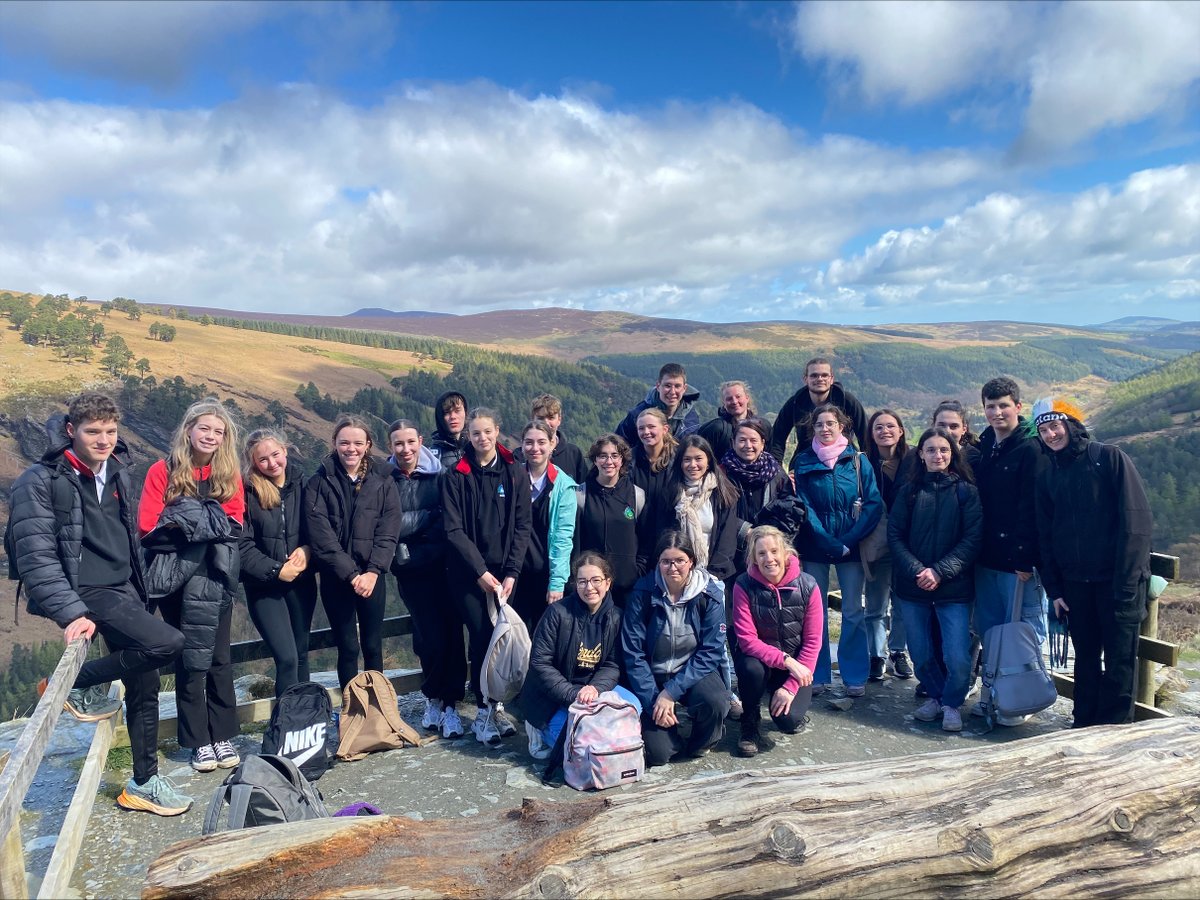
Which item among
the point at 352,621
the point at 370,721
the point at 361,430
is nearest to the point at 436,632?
the point at 352,621

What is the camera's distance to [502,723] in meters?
5.57

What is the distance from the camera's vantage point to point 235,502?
4.91 meters

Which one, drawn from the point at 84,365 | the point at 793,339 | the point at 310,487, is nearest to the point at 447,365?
the point at 84,365

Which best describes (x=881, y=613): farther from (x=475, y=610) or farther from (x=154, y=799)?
(x=154, y=799)

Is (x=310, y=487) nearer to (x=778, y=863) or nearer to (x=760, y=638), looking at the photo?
(x=760, y=638)

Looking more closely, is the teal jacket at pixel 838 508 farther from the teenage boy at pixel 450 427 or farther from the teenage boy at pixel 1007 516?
the teenage boy at pixel 450 427

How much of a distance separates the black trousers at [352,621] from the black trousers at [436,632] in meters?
0.25

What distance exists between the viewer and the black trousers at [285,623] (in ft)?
17.1

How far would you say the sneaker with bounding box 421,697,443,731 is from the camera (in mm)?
5688

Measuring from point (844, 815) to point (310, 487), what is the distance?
405 cm

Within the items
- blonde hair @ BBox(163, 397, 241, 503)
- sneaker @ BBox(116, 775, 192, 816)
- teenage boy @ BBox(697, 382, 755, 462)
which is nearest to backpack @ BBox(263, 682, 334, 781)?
sneaker @ BBox(116, 775, 192, 816)

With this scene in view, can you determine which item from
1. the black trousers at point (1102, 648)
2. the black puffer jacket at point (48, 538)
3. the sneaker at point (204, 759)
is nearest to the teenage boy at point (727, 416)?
the black trousers at point (1102, 648)

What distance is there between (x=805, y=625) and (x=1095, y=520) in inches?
80.3

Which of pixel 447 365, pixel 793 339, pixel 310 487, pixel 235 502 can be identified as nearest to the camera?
pixel 235 502
